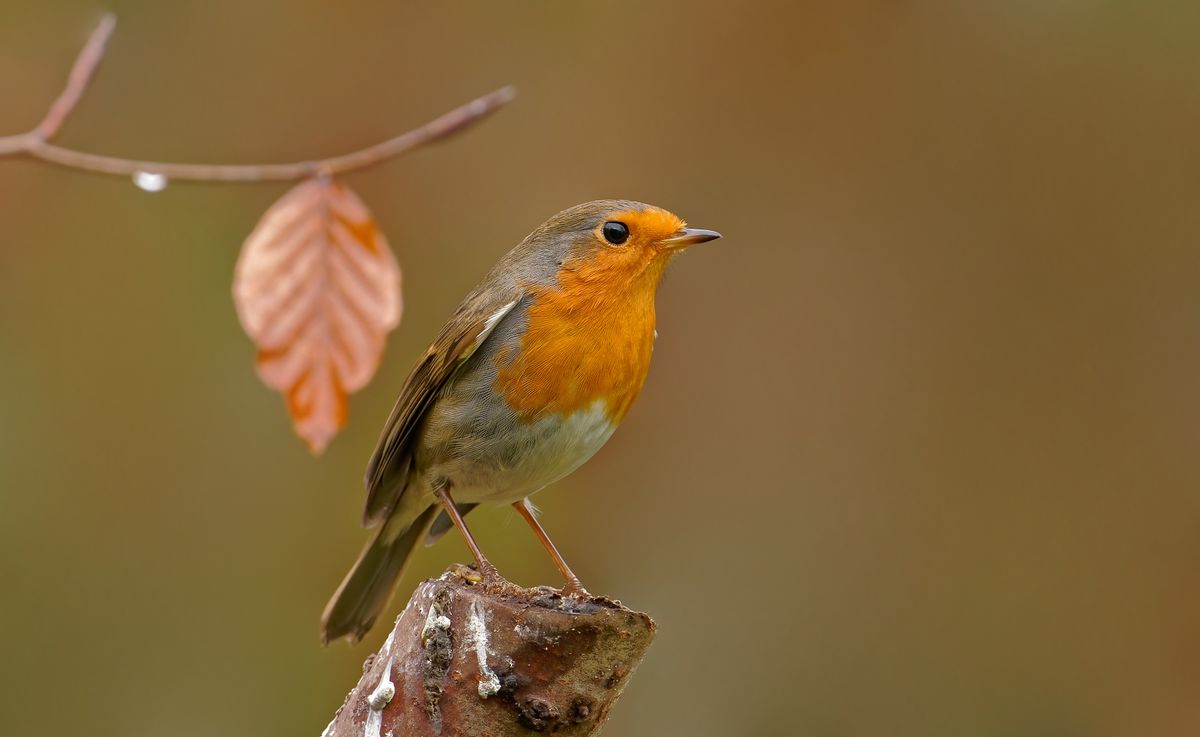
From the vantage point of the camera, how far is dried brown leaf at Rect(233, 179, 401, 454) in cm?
284

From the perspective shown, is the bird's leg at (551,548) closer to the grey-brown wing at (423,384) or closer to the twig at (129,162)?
the grey-brown wing at (423,384)

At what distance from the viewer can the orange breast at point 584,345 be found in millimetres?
3748

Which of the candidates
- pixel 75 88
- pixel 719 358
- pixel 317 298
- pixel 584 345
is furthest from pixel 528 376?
pixel 719 358

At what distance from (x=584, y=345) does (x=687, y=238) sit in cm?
48

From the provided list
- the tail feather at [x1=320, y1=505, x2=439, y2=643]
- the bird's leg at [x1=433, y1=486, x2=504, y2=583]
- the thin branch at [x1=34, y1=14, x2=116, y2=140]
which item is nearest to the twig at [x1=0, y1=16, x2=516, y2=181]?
the thin branch at [x1=34, y1=14, x2=116, y2=140]

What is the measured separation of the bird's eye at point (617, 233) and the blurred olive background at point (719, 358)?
5.40ft

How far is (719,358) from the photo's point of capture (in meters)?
6.14

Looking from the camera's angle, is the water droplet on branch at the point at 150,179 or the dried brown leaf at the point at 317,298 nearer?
the water droplet on branch at the point at 150,179

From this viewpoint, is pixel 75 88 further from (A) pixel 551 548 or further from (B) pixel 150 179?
(A) pixel 551 548

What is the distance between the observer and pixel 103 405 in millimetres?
5898

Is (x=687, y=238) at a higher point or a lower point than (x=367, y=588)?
higher

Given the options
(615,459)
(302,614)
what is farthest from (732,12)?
(302,614)

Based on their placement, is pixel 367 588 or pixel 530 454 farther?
pixel 367 588

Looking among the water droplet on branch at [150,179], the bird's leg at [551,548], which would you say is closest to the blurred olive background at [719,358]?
the bird's leg at [551,548]
